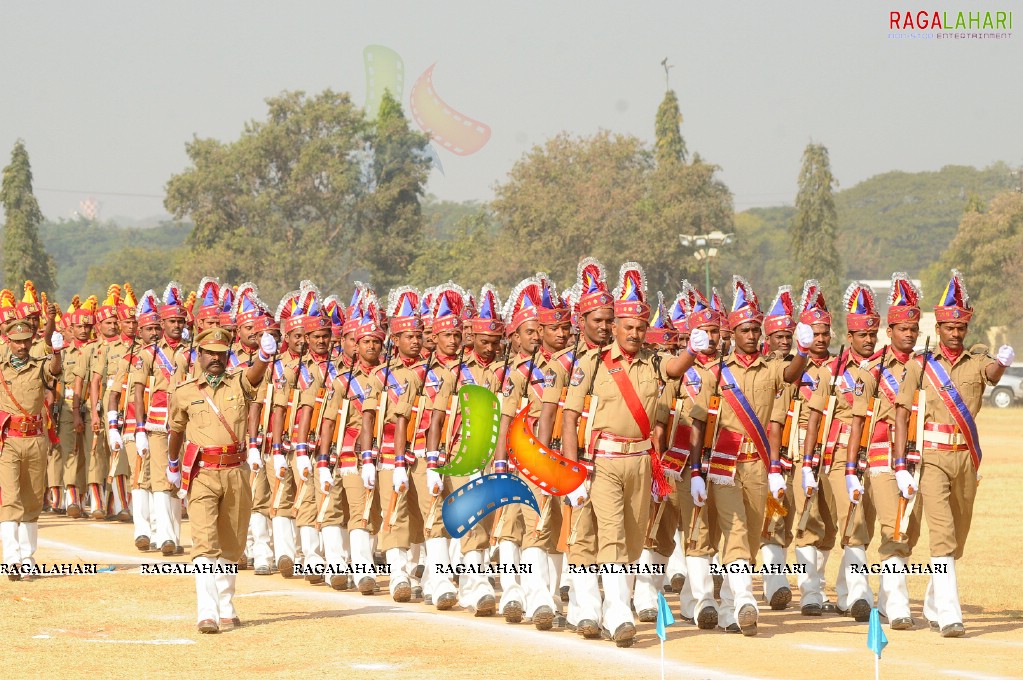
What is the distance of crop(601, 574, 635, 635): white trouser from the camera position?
11.4 meters

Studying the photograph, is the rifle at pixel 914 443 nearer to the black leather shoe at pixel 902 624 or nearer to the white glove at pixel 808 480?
the black leather shoe at pixel 902 624

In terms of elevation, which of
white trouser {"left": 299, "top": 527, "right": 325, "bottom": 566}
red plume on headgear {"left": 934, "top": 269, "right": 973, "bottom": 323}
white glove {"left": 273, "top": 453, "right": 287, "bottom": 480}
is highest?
red plume on headgear {"left": 934, "top": 269, "right": 973, "bottom": 323}

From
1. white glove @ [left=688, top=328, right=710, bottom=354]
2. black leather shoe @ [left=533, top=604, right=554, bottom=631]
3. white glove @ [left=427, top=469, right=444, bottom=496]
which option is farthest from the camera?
white glove @ [left=427, top=469, right=444, bottom=496]

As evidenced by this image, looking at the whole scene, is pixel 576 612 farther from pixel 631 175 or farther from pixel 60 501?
pixel 631 175

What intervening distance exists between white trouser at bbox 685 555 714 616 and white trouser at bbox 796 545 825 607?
124 centimetres

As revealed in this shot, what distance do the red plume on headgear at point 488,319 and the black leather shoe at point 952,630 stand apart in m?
4.64

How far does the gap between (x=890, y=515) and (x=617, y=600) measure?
2.51 metres

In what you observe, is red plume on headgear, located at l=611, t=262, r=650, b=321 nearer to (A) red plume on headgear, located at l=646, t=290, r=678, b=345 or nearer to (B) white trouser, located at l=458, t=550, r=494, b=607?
(B) white trouser, located at l=458, t=550, r=494, b=607

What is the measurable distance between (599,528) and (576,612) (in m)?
0.78

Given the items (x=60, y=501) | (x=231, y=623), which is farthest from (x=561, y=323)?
(x=60, y=501)

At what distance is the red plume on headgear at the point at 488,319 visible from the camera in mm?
14117

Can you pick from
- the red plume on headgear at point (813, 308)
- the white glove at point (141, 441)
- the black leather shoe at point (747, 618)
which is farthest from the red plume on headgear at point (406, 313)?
the white glove at point (141, 441)

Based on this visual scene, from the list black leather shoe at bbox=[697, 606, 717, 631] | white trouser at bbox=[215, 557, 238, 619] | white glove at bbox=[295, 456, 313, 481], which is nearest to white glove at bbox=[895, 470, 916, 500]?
black leather shoe at bbox=[697, 606, 717, 631]

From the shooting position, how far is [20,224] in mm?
72375
